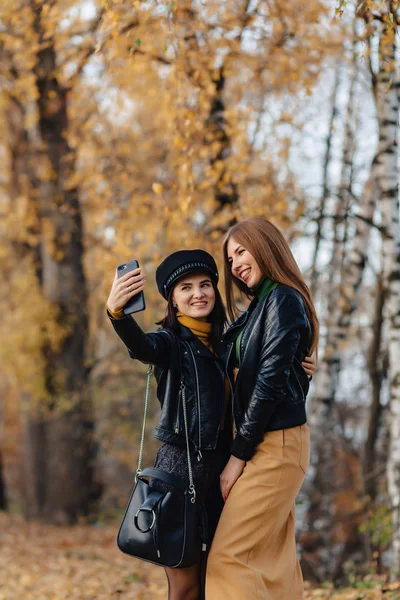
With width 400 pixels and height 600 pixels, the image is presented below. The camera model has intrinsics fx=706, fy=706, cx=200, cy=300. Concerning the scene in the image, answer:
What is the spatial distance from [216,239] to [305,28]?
6.80 feet

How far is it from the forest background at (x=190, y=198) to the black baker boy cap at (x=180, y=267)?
1534 mm

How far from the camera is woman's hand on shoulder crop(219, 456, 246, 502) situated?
10.6 feet

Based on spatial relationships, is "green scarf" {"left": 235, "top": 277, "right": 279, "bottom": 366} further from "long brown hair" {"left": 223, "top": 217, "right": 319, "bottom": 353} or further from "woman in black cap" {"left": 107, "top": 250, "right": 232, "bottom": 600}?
"woman in black cap" {"left": 107, "top": 250, "right": 232, "bottom": 600}

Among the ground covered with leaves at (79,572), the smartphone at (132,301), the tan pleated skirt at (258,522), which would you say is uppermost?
the smartphone at (132,301)

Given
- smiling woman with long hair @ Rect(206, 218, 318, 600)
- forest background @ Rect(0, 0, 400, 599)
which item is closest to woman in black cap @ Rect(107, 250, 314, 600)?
smiling woman with long hair @ Rect(206, 218, 318, 600)

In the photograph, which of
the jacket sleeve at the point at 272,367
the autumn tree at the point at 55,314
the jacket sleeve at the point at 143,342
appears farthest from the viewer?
the autumn tree at the point at 55,314

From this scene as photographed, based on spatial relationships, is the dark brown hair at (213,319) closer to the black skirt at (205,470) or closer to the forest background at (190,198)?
the black skirt at (205,470)

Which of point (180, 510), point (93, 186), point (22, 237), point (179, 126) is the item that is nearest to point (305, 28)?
point (179, 126)

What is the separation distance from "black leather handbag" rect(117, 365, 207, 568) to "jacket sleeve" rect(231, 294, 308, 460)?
30 centimetres

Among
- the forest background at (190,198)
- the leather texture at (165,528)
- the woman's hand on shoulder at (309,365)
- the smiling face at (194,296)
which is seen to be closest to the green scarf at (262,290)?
the smiling face at (194,296)

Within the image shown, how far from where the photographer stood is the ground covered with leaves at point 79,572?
17.5 feet

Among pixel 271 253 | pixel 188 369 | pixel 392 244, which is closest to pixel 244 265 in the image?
pixel 271 253

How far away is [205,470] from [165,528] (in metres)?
0.34

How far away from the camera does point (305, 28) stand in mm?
6371
